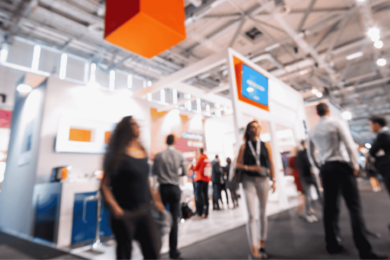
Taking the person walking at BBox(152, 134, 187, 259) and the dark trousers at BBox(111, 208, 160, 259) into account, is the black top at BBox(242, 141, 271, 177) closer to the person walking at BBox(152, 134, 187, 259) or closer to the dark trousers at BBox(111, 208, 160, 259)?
the person walking at BBox(152, 134, 187, 259)

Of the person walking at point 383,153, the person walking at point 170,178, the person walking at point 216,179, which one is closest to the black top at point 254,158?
the person walking at point 170,178

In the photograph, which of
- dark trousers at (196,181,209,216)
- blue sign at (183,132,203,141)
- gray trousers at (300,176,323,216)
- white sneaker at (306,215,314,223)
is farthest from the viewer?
blue sign at (183,132,203,141)

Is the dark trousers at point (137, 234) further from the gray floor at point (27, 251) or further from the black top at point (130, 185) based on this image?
the gray floor at point (27, 251)

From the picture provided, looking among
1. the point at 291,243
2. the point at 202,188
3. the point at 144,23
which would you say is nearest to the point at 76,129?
the point at 202,188

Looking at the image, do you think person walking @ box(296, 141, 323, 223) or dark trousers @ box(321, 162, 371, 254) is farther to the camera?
person walking @ box(296, 141, 323, 223)

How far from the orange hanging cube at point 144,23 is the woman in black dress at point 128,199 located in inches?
65.3

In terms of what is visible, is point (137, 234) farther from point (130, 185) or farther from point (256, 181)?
point (256, 181)

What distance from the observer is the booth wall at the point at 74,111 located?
14.5 ft

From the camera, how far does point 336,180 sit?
2121 mm

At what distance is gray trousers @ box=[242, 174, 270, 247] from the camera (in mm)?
2332

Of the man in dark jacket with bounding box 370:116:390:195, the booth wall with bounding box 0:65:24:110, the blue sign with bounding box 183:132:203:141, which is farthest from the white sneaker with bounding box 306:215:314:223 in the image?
the booth wall with bounding box 0:65:24:110

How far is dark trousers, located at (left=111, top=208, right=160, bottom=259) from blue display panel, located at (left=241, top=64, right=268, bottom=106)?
363 centimetres

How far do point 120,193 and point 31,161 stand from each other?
14.7 feet

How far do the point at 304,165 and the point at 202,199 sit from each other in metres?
2.15
